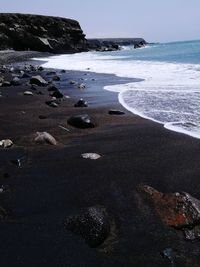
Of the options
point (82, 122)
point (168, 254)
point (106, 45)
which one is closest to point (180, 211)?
point (168, 254)

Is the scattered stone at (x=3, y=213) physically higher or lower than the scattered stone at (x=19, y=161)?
lower

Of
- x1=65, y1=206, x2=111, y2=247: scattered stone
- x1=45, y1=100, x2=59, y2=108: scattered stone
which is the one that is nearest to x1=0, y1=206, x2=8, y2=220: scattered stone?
x1=65, y1=206, x2=111, y2=247: scattered stone

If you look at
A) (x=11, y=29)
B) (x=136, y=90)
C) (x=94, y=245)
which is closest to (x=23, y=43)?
(x=11, y=29)

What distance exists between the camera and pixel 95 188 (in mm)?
4336

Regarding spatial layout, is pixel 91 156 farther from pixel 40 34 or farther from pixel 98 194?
pixel 40 34

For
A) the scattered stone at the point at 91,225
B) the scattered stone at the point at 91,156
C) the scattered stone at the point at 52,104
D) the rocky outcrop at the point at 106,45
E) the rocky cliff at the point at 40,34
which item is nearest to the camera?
the scattered stone at the point at 91,225

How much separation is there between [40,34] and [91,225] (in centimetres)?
6839

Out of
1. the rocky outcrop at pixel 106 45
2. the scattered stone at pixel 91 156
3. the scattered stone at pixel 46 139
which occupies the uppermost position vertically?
the scattered stone at pixel 46 139

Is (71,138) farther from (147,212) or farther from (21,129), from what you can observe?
(147,212)

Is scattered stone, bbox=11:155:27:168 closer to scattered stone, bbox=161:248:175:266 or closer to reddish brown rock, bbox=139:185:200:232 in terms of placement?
reddish brown rock, bbox=139:185:200:232

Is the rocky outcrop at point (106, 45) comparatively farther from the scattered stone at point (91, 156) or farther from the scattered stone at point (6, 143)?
the scattered stone at point (91, 156)

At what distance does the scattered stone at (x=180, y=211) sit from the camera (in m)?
3.48

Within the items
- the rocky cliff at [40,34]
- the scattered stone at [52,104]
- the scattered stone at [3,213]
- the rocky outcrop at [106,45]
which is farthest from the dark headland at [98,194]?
the rocky outcrop at [106,45]

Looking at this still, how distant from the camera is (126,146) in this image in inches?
234
